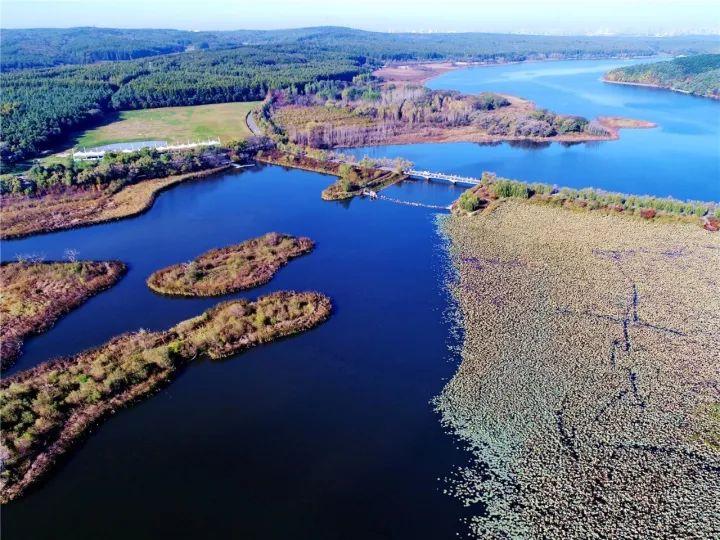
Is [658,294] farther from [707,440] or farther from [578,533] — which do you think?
[578,533]

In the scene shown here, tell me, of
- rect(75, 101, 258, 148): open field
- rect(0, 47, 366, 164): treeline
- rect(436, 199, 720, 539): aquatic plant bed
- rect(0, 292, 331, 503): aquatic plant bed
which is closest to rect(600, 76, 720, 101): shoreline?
rect(0, 47, 366, 164): treeline

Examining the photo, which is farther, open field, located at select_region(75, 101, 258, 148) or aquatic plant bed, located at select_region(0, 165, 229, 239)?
open field, located at select_region(75, 101, 258, 148)

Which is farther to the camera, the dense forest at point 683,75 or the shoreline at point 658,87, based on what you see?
the dense forest at point 683,75

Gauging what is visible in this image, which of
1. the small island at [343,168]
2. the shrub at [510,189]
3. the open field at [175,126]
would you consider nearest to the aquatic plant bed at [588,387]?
the shrub at [510,189]

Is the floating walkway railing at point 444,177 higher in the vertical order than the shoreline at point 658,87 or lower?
lower

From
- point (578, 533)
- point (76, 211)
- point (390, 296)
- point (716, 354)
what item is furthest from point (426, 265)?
point (76, 211)

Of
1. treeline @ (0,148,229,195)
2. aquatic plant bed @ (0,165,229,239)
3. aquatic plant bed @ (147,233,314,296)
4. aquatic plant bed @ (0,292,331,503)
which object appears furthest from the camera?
treeline @ (0,148,229,195)

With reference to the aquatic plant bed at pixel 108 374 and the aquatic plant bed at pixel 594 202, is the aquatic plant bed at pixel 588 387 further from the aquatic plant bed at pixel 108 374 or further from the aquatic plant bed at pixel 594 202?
the aquatic plant bed at pixel 108 374

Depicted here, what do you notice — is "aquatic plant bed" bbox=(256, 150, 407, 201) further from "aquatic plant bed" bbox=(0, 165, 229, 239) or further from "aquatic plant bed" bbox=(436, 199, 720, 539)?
"aquatic plant bed" bbox=(436, 199, 720, 539)
